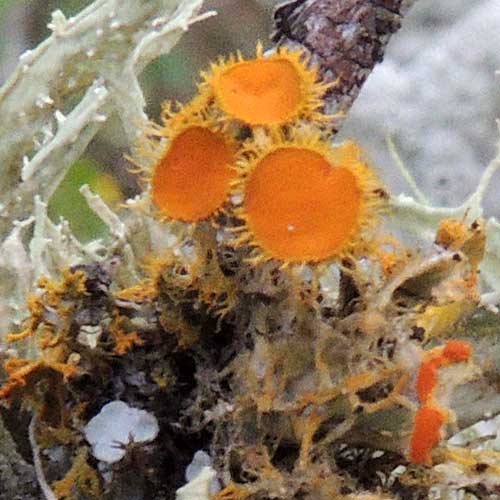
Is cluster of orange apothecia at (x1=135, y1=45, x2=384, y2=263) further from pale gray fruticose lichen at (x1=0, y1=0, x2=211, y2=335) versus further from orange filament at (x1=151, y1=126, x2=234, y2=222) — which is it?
pale gray fruticose lichen at (x1=0, y1=0, x2=211, y2=335)

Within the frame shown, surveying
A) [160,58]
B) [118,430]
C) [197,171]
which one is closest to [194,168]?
[197,171]

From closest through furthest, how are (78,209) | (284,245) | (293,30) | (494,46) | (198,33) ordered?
(284,245) → (293,30) → (494,46) → (78,209) → (198,33)

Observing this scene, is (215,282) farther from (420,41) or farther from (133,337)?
(420,41)

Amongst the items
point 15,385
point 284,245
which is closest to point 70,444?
point 15,385

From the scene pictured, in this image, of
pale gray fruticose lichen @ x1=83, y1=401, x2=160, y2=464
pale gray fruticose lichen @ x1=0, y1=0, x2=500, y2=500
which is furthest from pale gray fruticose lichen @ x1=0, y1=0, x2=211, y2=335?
pale gray fruticose lichen @ x1=83, y1=401, x2=160, y2=464

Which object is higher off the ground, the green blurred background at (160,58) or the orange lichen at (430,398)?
the orange lichen at (430,398)

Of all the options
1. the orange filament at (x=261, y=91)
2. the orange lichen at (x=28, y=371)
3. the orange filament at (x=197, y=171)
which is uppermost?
the orange filament at (x=261, y=91)

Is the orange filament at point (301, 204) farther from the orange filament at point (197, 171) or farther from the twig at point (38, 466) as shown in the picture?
the twig at point (38, 466)

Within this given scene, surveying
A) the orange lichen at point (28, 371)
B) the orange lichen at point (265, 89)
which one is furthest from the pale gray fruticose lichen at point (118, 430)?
the orange lichen at point (265, 89)
